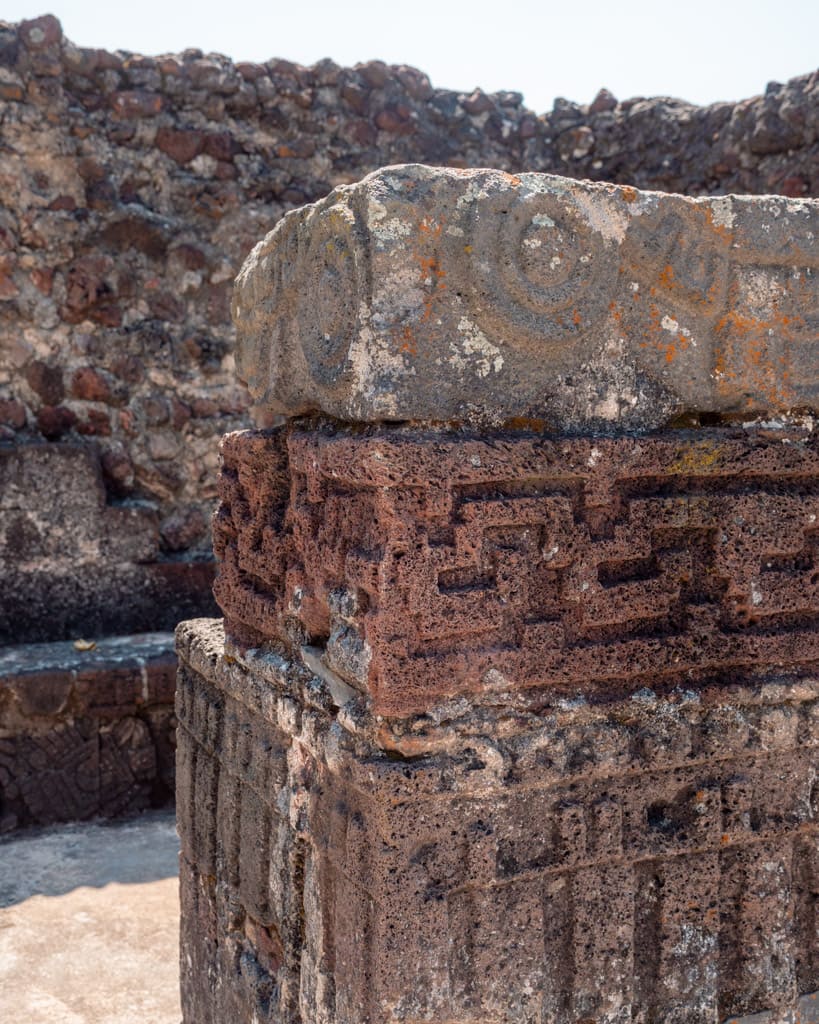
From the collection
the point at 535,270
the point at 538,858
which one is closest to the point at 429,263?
the point at 535,270

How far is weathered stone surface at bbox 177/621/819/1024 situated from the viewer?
146 centimetres

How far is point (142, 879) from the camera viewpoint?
3.42 metres

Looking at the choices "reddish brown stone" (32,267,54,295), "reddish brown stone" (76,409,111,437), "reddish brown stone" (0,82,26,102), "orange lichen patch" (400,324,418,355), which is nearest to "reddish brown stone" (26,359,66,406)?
"reddish brown stone" (76,409,111,437)

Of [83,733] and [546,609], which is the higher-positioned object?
[546,609]

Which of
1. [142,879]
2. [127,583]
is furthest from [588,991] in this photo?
[127,583]

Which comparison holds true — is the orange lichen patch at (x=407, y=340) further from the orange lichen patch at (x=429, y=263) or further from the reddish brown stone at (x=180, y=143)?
the reddish brown stone at (x=180, y=143)

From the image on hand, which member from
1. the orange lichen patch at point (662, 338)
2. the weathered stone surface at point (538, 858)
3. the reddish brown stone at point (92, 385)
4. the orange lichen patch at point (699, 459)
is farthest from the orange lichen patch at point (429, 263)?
the reddish brown stone at point (92, 385)

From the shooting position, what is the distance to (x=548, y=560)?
153cm

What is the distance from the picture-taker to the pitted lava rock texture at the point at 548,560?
1450 mm

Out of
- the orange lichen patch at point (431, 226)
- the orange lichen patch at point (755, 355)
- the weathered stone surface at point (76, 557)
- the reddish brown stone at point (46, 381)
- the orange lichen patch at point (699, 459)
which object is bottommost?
the weathered stone surface at point (76, 557)

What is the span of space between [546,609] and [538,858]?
37 centimetres

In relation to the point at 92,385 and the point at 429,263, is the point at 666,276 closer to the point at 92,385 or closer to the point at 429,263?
the point at 429,263

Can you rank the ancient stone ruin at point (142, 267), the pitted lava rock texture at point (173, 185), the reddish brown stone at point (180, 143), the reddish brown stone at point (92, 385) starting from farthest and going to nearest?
the reddish brown stone at point (180, 143) → the reddish brown stone at point (92, 385) → the pitted lava rock texture at point (173, 185) → the ancient stone ruin at point (142, 267)

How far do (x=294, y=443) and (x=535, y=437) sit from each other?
43cm
